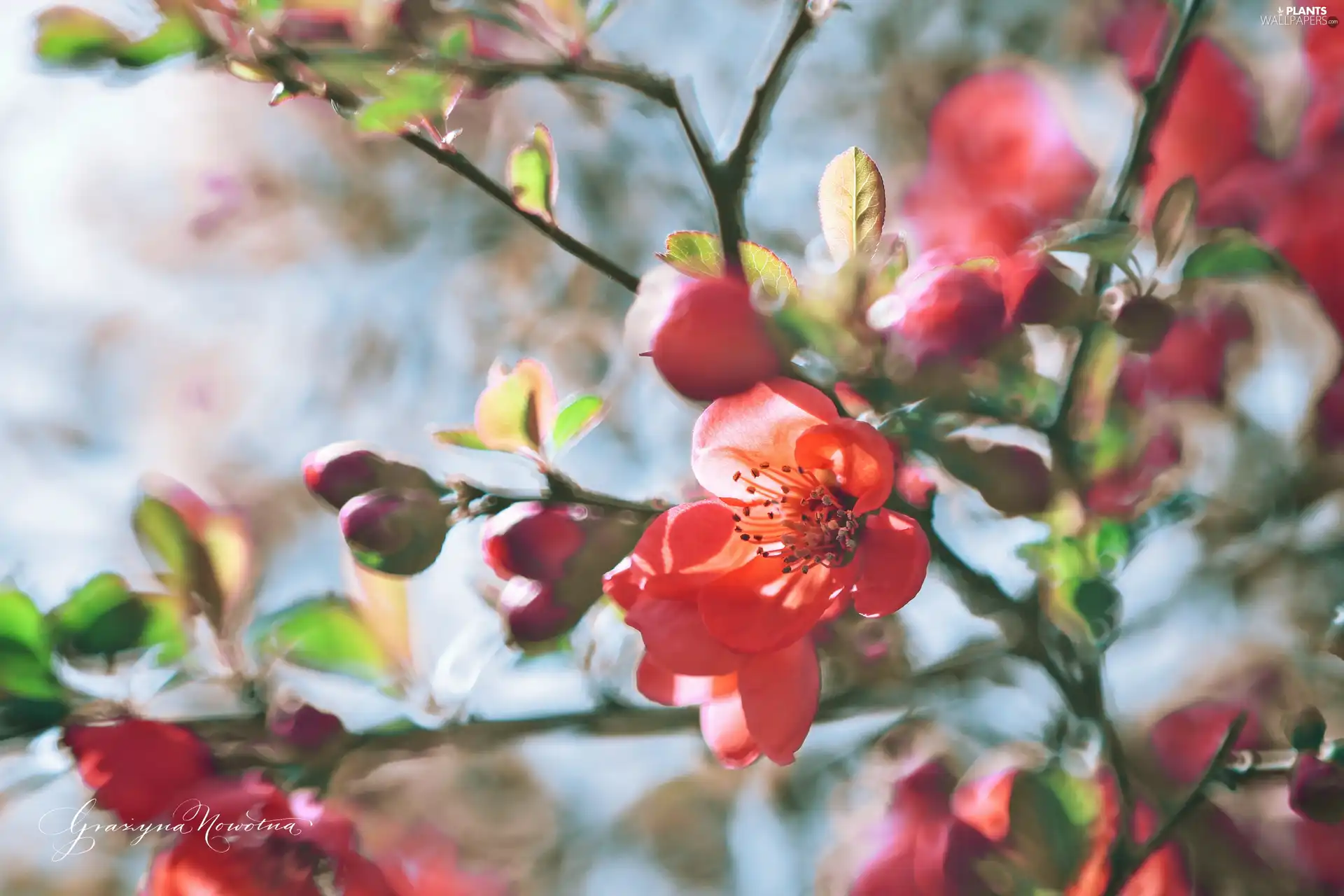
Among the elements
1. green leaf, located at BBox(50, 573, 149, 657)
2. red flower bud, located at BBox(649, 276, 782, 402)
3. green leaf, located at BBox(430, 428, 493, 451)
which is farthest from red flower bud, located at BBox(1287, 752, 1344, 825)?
green leaf, located at BBox(50, 573, 149, 657)

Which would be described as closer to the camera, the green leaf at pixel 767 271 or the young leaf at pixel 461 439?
the green leaf at pixel 767 271

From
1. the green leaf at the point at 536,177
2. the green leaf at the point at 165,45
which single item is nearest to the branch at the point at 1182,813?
the green leaf at the point at 536,177

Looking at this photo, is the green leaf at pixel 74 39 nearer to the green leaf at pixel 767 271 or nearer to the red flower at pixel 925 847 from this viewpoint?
the green leaf at pixel 767 271

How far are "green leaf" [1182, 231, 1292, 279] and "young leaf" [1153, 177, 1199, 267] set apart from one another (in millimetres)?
33

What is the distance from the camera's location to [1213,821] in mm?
432

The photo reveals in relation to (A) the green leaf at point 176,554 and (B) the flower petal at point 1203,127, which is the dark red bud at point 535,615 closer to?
(A) the green leaf at point 176,554

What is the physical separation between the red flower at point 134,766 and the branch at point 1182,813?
0.35 metres

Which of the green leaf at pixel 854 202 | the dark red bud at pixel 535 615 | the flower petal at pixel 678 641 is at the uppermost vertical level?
the green leaf at pixel 854 202

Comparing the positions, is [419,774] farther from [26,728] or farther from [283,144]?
[283,144]

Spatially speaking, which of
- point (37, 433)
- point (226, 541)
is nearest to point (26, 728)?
point (226, 541)

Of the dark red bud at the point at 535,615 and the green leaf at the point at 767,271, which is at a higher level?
the green leaf at the point at 767,271

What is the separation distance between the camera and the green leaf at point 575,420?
47 cm

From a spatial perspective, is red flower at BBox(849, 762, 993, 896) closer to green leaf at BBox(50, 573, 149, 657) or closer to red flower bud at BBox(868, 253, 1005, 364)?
red flower bud at BBox(868, 253, 1005, 364)

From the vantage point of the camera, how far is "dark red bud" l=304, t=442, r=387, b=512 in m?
0.43
